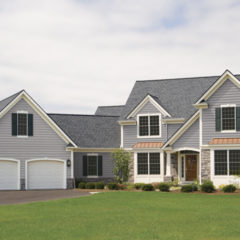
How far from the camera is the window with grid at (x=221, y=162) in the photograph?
115 feet

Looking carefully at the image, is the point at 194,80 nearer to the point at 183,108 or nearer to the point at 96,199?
the point at 183,108

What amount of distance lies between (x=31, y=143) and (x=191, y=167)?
1231cm

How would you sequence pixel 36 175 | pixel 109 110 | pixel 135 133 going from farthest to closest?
pixel 109 110 → pixel 135 133 → pixel 36 175

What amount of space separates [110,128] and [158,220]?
87.7 feet

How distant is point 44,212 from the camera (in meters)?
21.5

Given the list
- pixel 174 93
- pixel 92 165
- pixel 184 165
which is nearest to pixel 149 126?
pixel 174 93

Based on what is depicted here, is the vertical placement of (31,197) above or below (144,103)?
below

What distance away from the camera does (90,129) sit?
44500 millimetres

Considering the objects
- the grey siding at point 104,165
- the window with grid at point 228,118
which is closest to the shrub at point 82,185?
the grey siding at point 104,165

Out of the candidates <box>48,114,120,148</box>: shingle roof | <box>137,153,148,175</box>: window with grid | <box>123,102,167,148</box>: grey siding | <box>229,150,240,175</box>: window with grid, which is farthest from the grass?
<box>48,114,120,148</box>: shingle roof

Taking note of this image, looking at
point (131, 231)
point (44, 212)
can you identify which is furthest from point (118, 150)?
point (131, 231)

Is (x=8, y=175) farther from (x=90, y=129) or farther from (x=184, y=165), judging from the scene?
(x=184, y=165)

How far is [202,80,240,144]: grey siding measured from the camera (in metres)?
35.7

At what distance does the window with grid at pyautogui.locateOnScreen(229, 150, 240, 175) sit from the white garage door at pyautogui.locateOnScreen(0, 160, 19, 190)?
1553cm
